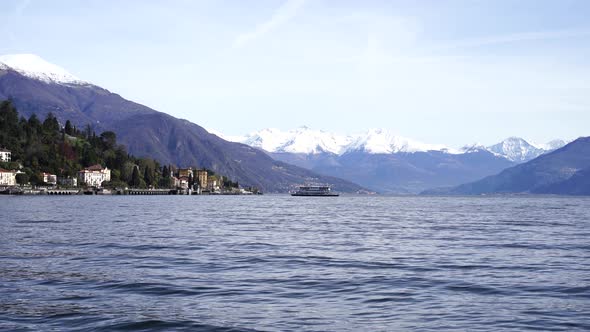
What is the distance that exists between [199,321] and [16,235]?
4068 centimetres

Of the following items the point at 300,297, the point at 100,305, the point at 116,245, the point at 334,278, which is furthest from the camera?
the point at 116,245

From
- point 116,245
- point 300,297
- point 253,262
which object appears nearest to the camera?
point 300,297

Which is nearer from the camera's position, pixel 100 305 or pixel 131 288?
pixel 100 305

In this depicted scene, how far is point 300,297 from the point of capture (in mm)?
31266

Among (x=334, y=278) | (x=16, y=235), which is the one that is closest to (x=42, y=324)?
(x=334, y=278)

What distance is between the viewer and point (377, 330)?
81.4 ft

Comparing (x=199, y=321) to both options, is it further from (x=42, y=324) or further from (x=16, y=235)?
(x=16, y=235)

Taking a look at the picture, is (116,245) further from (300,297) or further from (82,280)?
(300,297)

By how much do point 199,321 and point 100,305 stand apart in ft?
17.1

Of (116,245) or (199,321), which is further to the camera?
Result: (116,245)

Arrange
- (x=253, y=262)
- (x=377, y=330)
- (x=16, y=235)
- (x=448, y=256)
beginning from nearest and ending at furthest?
1. (x=377, y=330)
2. (x=253, y=262)
3. (x=448, y=256)
4. (x=16, y=235)

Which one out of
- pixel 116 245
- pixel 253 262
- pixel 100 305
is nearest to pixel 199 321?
pixel 100 305

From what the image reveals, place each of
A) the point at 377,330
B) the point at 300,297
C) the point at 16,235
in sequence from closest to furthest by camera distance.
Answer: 1. the point at 377,330
2. the point at 300,297
3. the point at 16,235

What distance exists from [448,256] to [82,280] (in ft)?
81.4
